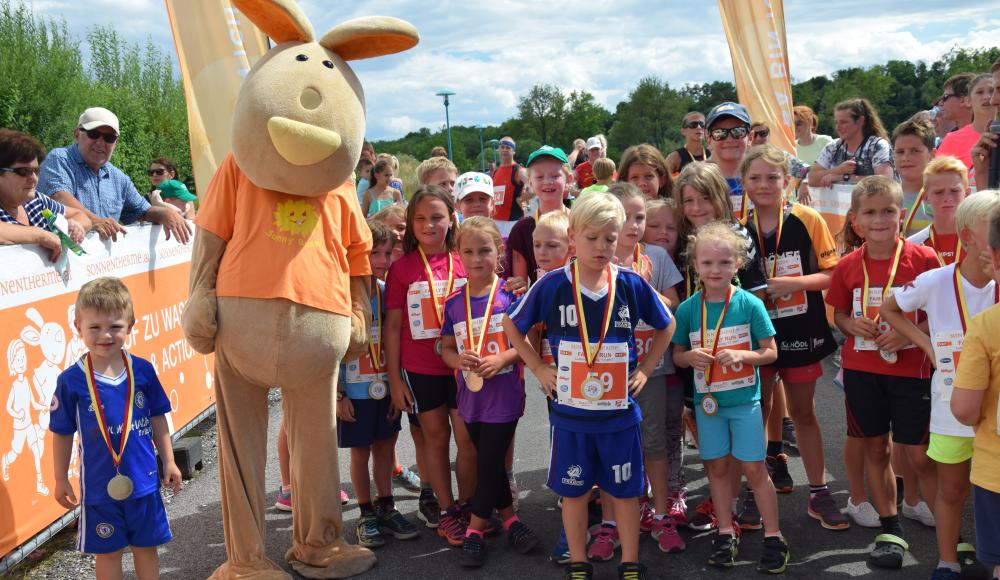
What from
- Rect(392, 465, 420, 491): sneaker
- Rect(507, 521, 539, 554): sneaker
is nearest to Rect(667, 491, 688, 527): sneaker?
Rect(507, 521, 539, 554): sneaker

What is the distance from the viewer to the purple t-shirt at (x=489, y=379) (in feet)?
13.2

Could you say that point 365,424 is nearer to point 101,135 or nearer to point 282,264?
point 282,264

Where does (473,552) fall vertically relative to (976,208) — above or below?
below

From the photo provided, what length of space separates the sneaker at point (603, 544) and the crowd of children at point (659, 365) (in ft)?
0.04

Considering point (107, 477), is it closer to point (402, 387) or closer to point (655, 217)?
point (402, 387)

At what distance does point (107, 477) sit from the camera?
129 inches

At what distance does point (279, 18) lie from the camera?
11.8 feet

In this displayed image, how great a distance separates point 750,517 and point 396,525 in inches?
74.0

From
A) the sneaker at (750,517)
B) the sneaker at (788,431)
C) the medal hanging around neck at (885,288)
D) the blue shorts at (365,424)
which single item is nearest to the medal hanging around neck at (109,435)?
the blue shorts at (365,424)

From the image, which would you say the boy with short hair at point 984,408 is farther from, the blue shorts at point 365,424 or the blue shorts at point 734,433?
the blue shorts at point 365,424

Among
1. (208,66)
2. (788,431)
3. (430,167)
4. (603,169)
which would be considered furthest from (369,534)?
(208,66)

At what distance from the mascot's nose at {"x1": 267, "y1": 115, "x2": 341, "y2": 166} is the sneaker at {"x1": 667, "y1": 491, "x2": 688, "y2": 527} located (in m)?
2.53

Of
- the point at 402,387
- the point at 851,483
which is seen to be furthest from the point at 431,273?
the point at 851,483

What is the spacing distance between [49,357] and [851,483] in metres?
4.18
